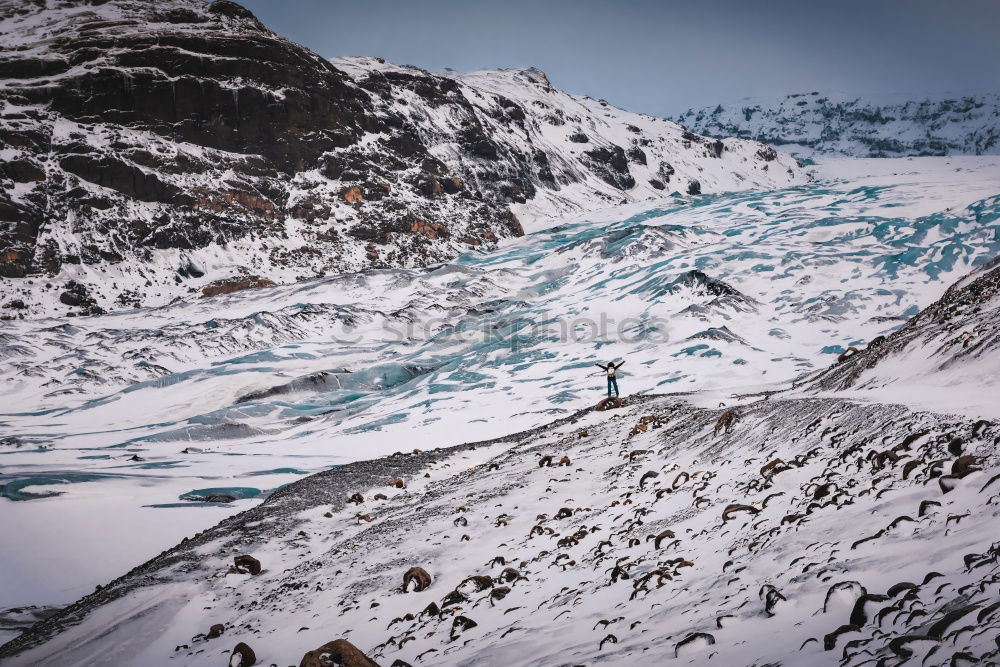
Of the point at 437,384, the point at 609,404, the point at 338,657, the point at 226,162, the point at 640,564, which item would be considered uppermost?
the point at 226,162

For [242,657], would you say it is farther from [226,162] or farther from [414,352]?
[226,162]

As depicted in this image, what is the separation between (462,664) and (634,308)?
4474 cm

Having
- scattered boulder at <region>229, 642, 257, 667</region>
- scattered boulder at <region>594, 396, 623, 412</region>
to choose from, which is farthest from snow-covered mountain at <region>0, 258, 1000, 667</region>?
scattered boulder at <region>594, 396, 623, 412</region>

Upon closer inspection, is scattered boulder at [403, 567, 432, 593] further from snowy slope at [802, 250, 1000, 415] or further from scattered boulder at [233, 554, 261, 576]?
snowy slope at [802, 250, 1000, 415]

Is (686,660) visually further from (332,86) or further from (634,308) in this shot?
(332,86)

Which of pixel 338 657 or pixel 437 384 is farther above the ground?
pixel 338 657

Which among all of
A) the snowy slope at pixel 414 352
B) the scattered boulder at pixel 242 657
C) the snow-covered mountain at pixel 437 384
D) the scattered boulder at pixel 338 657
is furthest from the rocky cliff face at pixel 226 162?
the scattered boulder at pixel 338 657

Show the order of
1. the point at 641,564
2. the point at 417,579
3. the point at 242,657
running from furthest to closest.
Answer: the point at 417,579 → the point at 242,657 → the point at 641,564

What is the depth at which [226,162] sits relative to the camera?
84.6 metres

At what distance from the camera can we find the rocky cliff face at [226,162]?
68.9 meters

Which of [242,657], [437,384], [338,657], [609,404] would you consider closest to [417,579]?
[242,657]

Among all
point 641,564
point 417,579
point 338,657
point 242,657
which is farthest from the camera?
point 417,579

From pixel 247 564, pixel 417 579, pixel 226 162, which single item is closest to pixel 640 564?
pixel 417 579

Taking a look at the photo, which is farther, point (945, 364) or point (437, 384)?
point (437, 384)
